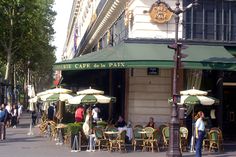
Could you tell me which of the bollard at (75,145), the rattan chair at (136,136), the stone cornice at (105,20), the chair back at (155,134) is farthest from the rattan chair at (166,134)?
the stone cornice at (105,20)

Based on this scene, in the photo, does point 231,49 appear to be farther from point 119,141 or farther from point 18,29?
point 18,29

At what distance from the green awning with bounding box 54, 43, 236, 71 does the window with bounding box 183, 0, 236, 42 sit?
27.9 inches

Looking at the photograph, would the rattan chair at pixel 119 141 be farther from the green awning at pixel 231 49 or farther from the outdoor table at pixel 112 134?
the green awning at pixel 231 49

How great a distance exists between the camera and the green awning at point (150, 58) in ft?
73.8

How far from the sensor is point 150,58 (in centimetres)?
2264

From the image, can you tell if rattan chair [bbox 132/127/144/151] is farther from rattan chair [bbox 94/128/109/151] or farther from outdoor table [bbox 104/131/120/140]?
rattan chair [bbox 94/128/109/151]

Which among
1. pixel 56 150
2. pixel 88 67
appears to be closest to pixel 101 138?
pixel 56 150

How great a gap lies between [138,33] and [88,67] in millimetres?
3012

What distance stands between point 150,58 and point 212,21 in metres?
4.82

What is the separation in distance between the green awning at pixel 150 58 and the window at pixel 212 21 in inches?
27.9

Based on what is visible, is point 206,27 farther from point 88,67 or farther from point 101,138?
point 101,138

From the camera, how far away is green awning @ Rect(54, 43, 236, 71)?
22500 millimetres

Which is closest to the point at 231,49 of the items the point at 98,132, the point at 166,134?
the point at 166,134

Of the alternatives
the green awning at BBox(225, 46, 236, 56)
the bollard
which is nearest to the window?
the green awning at BBox(225, 46, 236, 56)
